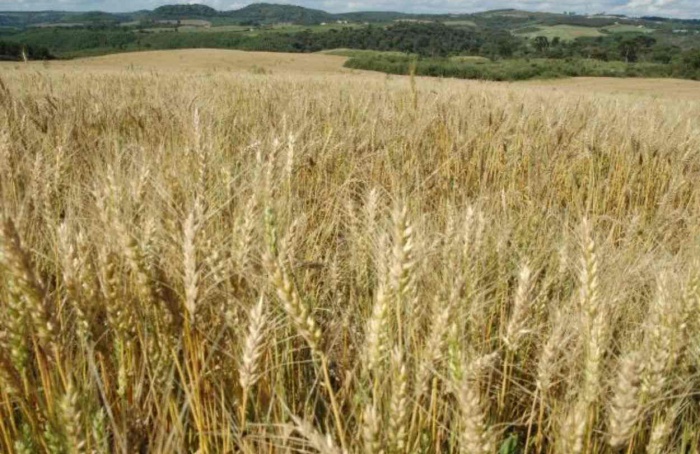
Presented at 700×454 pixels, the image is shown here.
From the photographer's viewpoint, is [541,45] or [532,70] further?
[541,45]

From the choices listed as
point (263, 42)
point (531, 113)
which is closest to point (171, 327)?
point (531, 113)

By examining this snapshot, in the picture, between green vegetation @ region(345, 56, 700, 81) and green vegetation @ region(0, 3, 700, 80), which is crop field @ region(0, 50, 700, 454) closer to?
green vegetation @ region(345, 56, 700, 81)

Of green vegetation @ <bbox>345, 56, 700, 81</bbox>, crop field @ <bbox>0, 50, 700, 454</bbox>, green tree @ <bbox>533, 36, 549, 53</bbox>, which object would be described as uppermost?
green tree @ <bbox>533, 36, 549, 53</bbox>

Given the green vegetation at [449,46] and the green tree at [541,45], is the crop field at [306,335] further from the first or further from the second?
the green tree at [541,45]

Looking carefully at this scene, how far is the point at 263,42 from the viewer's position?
94.6m

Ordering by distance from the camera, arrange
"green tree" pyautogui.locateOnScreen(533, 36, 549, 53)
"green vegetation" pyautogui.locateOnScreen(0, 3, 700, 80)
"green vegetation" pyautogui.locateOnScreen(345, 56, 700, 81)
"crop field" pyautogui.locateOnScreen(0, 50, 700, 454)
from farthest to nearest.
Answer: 1. "green tree" pyautogui.locateOnScreen(533, 36, 549, 53)
2. "green vegetation" pyautogui.locateOnScreen(0, 3, 700, 80)
3. "green vegetation" pyautogui.locateOnScreen(345, 56, 700, 81)
4. "crop field" pyautogui.locateOnScreen(0, 50, 700, 454)

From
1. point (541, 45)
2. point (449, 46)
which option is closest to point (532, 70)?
point (541, 45)

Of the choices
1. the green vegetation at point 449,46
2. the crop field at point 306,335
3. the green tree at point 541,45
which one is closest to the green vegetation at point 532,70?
the green vegetation at point 449,46

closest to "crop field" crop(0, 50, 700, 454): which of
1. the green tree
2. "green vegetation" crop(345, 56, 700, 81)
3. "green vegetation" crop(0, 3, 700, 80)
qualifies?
"green vegetation" crop(345, 56, 700, 81)

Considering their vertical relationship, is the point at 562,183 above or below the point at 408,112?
below

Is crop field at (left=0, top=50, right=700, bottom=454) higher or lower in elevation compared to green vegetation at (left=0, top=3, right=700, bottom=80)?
lower

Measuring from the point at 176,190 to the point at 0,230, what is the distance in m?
0.92

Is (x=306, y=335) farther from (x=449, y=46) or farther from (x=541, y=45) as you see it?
(x=449, y=46)

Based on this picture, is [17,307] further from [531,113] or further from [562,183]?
[531,113]
